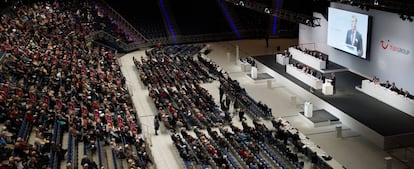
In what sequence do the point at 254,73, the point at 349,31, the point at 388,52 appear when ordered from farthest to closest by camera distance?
the point at 254,73
the point at 349,31
the point at 388,52

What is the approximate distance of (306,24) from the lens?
3044cm

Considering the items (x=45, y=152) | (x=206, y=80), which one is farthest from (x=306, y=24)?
(x=45, y=152)

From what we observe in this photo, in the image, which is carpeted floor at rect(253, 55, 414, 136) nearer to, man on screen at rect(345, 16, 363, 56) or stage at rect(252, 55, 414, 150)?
stage at rect(252, 55, 414, 150)

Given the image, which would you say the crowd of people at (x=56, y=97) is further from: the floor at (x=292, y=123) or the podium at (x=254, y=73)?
the podium at (x=254, y=73)

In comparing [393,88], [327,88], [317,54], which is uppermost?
[317,54]

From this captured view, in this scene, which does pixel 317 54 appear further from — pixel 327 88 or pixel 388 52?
pixel 388 52

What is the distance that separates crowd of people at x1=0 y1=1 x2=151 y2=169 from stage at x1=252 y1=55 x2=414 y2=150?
9.17 metres

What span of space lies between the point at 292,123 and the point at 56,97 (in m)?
11.3

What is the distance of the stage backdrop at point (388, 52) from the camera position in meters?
22.1

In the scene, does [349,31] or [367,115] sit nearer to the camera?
[367,115]

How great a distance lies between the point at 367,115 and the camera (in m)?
20.8

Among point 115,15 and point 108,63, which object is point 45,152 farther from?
point 115,15

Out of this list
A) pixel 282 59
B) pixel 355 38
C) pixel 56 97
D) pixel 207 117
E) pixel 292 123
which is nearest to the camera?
pixel 292 123

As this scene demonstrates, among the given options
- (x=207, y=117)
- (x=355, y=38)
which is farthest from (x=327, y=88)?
(x=207, y=117)
